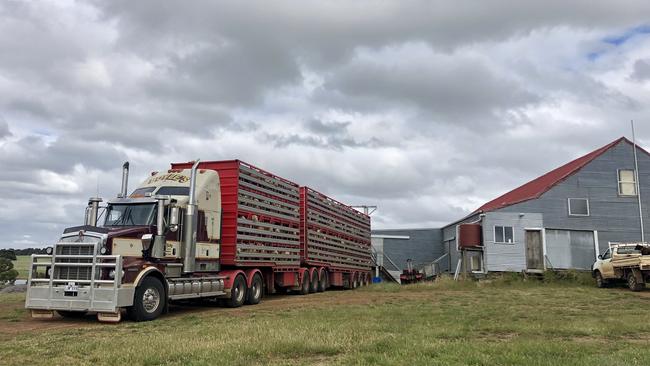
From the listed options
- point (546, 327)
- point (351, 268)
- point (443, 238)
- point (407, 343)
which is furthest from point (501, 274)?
point (407, 343)

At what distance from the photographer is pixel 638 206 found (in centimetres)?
3117

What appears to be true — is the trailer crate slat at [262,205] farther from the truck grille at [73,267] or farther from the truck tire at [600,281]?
the truck tire at [600,281]

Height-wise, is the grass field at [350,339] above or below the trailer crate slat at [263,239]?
below

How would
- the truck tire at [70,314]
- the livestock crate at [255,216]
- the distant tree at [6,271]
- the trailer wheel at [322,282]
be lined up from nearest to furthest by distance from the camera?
the truck tire at [70,314] < the livestock crate at [255,216] < the trailer wheel at [322,282] < the distant tree at [6,271]

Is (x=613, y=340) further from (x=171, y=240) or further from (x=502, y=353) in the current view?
(x=171, y=240)

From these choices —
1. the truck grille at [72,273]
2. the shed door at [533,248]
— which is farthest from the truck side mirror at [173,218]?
the shed door at [533,248]

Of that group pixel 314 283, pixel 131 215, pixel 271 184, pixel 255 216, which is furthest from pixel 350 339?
pixel 314 283

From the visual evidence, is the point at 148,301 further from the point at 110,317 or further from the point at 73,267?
the point at 73,267

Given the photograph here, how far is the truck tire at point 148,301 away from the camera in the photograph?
1250cm

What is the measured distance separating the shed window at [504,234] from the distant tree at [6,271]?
27.1m

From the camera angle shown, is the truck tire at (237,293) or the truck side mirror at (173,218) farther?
the truck tire at (237,293)

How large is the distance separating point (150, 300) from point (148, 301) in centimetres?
7

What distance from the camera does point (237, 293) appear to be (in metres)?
16.8

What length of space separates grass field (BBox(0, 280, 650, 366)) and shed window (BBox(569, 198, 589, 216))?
61.7 ft
